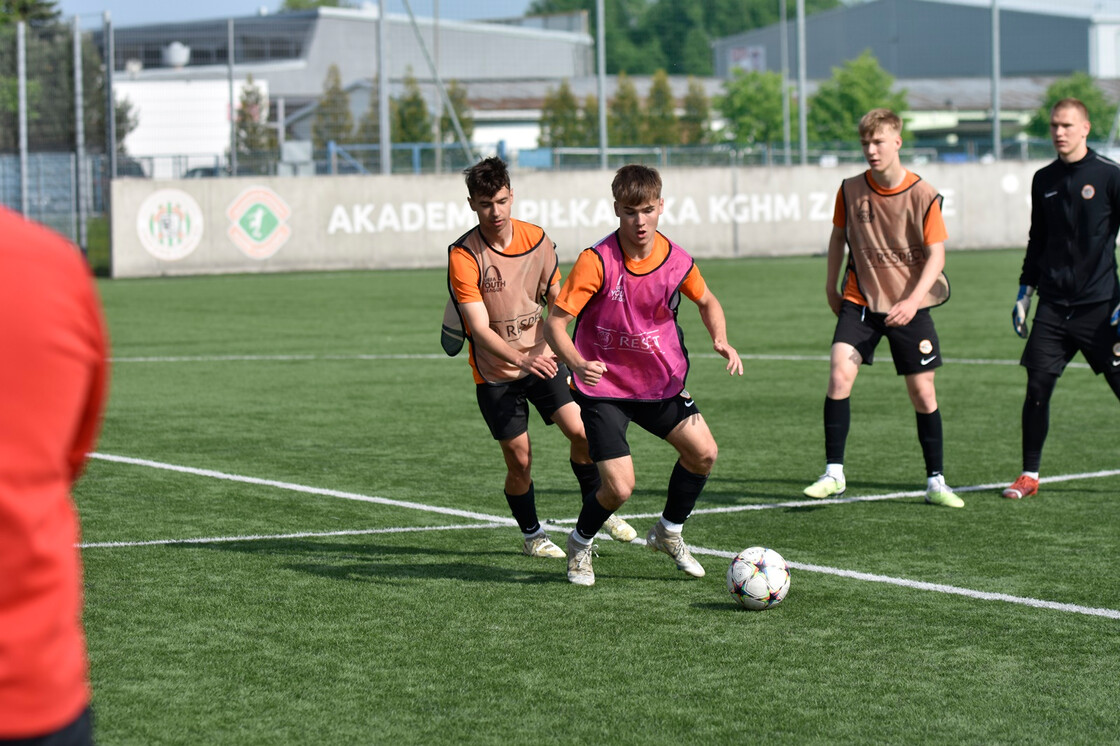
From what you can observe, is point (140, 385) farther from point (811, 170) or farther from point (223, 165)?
point (811, 170)

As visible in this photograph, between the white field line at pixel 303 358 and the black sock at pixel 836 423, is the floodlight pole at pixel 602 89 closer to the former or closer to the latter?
the white field line at pixel 303 358

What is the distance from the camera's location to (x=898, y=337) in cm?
789

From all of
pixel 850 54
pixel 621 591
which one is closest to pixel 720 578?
pixel 621 591

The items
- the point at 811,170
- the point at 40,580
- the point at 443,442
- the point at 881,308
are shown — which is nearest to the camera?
the point at 40,580

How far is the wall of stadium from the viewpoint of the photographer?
2861 cm

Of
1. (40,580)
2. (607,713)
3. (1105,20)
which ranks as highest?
(1105,20)

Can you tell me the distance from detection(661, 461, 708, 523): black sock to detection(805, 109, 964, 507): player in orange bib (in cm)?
174

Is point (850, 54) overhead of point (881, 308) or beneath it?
overhead

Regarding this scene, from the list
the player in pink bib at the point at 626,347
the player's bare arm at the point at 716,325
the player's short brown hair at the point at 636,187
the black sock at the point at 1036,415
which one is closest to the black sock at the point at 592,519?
the player in pink bib at the point at 626,347

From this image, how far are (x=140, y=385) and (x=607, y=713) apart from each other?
10080mm

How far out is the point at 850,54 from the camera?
8800cm

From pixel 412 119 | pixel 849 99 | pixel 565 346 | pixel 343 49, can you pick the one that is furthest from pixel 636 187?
pixel 343 49

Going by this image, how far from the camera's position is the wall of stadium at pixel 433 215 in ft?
93.9

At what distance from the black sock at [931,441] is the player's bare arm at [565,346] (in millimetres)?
2832
